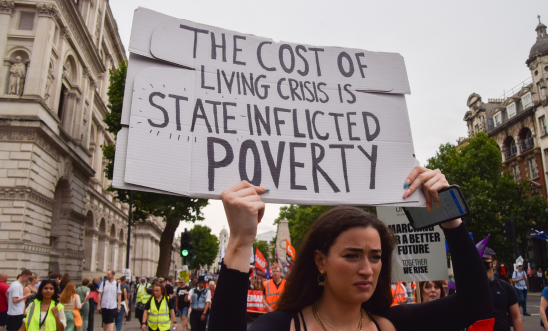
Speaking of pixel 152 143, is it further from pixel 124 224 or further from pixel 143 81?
pixel 124 224

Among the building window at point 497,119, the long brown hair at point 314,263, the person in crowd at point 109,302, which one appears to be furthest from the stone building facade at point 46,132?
the building window at point 497,119

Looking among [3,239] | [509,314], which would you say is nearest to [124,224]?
[3,239]

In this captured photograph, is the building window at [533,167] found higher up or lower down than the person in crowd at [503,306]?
higher up

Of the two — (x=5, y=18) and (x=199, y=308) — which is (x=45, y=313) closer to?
(x=199, y=308)

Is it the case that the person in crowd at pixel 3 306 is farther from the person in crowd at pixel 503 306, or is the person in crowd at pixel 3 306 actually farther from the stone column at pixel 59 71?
the stone column at pixel 59 71

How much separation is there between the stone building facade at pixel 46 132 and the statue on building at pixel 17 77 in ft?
0.14

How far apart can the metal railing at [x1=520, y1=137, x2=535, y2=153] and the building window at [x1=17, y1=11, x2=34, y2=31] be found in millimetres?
40319

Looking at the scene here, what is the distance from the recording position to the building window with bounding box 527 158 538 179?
129 feet

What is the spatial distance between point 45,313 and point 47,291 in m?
0.40

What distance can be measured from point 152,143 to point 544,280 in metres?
38.0

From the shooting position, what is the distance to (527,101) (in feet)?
134

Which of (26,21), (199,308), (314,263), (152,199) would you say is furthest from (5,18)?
(314,263)

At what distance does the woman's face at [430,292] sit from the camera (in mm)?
5688

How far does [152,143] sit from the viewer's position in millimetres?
2195
